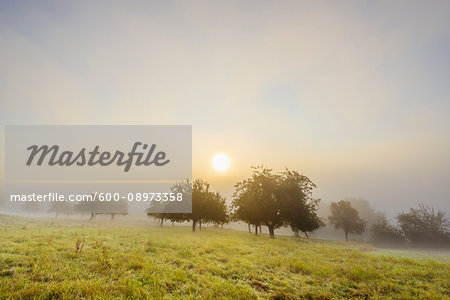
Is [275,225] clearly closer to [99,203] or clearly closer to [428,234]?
[428,234]

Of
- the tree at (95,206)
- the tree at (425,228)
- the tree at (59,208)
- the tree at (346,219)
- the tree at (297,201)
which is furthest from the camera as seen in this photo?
the tree at (59,208)

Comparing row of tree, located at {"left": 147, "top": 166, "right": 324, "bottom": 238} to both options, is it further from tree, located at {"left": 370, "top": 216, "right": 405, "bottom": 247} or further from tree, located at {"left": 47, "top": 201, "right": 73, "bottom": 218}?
tree, located at {"left": 47, "top": 201, "right": 73, "bottom": 218}

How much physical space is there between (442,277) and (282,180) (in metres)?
A: 27.7

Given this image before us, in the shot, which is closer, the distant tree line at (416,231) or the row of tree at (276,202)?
the row of tree at (276,202)

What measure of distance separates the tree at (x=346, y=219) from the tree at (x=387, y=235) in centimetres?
381

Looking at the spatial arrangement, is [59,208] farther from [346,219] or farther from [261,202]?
[346,219]

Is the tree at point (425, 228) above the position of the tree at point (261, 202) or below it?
below

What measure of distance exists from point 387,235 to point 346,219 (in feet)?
35.6

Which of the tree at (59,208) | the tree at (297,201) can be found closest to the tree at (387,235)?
the tree at (297,201)

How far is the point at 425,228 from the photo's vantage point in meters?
53.7

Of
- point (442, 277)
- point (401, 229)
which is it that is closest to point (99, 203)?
point (442, 277)

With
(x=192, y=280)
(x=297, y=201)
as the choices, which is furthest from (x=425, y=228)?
(x=192, y=280)

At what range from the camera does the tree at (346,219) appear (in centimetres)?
6128

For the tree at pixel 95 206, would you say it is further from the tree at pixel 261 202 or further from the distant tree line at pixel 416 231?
the distant tree line at pixel 416 231
